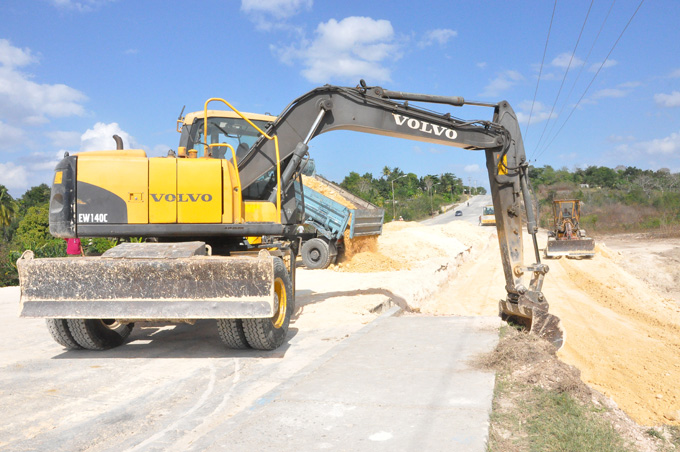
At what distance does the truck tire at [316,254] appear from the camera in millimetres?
18094

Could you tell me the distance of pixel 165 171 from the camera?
6797 millimetres

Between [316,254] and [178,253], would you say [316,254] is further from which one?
[178,253]

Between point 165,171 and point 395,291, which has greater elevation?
point 165,171

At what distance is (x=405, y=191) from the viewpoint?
108000mm

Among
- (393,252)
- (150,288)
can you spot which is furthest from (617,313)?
(150,288)

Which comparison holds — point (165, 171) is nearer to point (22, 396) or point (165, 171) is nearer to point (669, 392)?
point (22, 396)

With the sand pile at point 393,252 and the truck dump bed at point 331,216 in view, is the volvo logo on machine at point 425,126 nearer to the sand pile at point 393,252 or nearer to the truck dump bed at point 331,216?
the truck dump bed at point 331,216

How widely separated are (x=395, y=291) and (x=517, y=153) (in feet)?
18.7

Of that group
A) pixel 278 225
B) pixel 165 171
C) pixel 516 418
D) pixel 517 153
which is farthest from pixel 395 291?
pixel 516 418

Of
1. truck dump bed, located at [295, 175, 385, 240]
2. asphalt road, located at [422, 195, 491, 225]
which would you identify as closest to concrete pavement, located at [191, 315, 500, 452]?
truck dump bed, located at [295, 175, 385, 240]

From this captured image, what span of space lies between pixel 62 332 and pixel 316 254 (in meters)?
11.5

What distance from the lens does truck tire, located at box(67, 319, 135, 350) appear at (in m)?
7.16

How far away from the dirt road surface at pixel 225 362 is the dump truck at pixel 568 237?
6.56 metres

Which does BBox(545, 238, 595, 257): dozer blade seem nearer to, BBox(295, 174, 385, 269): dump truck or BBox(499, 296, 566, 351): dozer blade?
BBox(295, 174, 385, 269): dump truck
